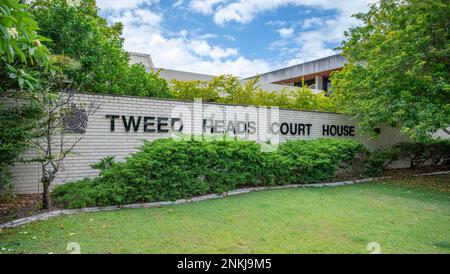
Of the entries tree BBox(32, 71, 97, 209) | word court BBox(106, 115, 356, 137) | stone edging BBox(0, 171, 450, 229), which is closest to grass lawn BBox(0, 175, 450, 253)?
stone edging BBox(0, 171, 450, 229)

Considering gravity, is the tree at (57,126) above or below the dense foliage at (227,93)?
below

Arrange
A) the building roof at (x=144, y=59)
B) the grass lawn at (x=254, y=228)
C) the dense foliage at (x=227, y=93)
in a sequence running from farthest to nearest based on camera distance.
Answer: the building roof at (x=144, y=59) → the dense foliage at (x=227, y=93) → the grass lawn at (x=254, y=228)

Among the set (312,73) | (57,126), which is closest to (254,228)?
(57,126)

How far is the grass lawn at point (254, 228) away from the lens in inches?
157

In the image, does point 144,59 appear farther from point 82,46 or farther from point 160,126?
point 160,126

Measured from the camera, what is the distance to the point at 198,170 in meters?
7.11

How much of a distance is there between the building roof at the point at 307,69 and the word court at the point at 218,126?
46.4ft

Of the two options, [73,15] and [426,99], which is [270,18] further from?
[73,15]

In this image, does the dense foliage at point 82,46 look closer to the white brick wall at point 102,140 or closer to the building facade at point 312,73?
the white brick wall at point 102,140

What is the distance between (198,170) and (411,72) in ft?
19.9

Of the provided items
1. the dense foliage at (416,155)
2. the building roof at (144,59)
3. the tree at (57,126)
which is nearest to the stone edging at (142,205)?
the tree at (57,126)

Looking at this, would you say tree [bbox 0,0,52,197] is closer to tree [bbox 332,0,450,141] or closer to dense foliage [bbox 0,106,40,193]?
dense foliage [bbox 0,106,40,193]

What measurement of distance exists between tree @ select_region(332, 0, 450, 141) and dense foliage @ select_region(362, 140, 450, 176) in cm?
142

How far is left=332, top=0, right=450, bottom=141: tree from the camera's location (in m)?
8.34
